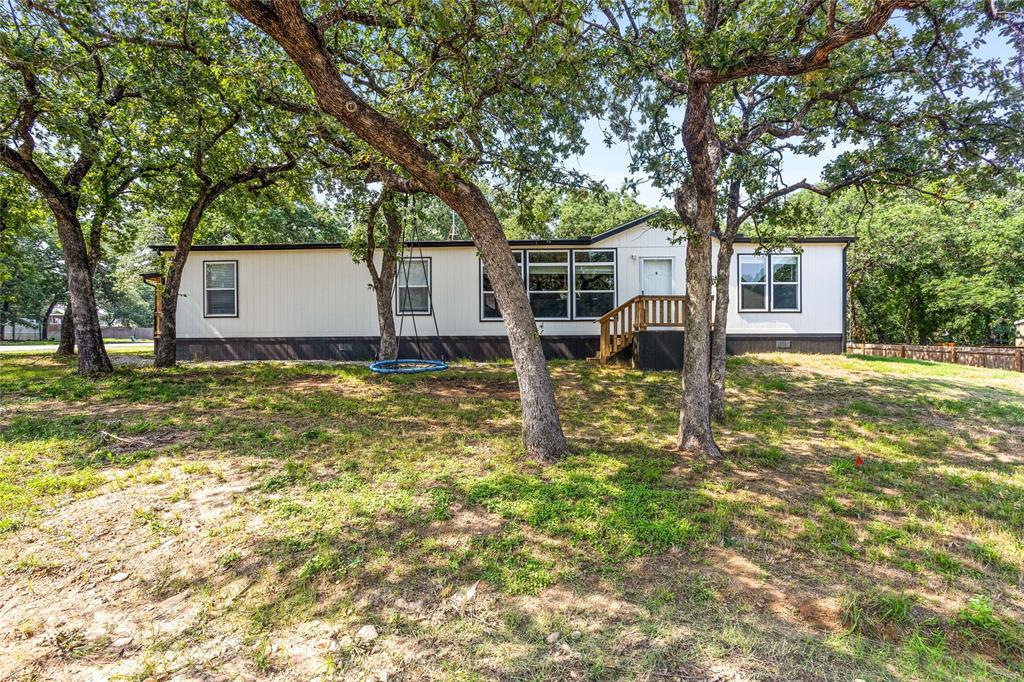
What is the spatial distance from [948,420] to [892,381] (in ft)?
7.51

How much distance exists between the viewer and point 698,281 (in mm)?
4852

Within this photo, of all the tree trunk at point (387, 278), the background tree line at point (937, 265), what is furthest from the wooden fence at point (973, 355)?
the tree trunk at point (387, 278)

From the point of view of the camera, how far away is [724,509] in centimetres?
362

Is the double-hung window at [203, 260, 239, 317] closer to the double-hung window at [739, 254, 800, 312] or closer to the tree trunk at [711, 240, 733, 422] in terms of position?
the tree trunk at [711, 240, 733, 422]

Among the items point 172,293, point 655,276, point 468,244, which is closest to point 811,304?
point 655,276

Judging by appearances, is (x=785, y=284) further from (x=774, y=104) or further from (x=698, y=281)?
(x=698, y=281)

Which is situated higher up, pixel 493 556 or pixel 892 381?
pixel 892 381

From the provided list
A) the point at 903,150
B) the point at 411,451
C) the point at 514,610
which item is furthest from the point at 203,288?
the point at 903,150

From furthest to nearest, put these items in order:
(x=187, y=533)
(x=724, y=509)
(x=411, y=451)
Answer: (x=411, y=451) → (x=724, y=509) → (x=187, y=533)

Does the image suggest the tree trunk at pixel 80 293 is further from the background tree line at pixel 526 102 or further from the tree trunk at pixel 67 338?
the tree trunk at pixel 67 338

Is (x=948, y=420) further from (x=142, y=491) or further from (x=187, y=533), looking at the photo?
(x=142, y=491)

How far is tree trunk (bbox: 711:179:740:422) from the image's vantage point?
590cm

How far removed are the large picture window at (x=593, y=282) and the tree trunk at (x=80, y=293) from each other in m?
9.91

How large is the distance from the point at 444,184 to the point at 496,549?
3192mm
